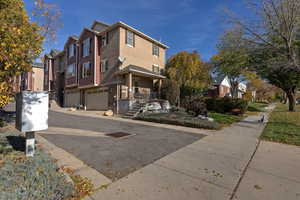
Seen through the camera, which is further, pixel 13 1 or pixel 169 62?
pixel 169 62

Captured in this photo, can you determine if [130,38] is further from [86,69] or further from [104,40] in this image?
[86,69]

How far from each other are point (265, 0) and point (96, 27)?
17.6 m

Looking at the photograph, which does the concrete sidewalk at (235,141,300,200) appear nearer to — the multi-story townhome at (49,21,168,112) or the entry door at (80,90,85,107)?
the multi-story townhome at (49,21,168,112)

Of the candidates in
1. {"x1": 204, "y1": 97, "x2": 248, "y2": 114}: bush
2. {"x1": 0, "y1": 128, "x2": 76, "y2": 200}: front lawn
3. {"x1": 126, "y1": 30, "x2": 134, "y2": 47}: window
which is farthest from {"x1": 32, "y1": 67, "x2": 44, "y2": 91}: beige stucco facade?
{"x1": 0, "y1": 128, "x2": 76, "y2": 200}: front lawn

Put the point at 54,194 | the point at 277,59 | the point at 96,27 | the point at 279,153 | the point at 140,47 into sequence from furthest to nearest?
the point at 96,27 → the point at 140,47 → the point at 277,59 → the point at 279,153 → the point at 54,194

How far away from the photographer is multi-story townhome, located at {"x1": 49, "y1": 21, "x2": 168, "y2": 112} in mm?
14703

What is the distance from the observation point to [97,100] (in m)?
17.5

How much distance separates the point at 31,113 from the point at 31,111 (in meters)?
0.05

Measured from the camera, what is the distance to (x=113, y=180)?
9.64 feet

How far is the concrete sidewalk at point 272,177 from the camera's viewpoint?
103 inches

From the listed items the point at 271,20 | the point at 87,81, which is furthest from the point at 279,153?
the point at 87,81

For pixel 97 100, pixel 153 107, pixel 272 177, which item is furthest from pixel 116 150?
pixel 97 100

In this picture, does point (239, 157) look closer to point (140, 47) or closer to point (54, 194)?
point (54, 194)

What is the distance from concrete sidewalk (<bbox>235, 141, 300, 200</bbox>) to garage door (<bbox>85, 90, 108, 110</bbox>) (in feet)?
48.1
